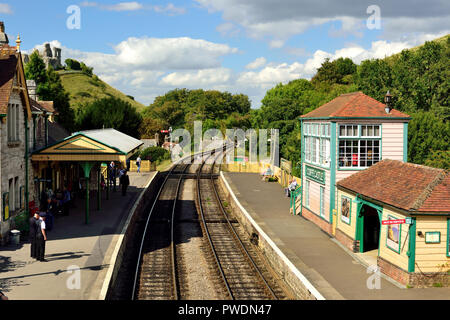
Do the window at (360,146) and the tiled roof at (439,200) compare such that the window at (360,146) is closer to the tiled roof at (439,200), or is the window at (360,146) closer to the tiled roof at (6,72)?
the tiled roof at (439,200)

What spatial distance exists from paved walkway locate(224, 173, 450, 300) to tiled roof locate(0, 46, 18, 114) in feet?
37.6

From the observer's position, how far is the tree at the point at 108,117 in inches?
2263

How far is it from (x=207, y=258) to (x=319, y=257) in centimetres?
470

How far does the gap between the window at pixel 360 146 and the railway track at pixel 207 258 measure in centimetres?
577

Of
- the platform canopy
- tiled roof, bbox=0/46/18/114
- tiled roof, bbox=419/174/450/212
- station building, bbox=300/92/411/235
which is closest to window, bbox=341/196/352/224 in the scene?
station building, bbox=300/92/411/235

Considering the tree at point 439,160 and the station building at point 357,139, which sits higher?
the station building at point 357,139

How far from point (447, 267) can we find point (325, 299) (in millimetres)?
4347

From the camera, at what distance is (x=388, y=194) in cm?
1611

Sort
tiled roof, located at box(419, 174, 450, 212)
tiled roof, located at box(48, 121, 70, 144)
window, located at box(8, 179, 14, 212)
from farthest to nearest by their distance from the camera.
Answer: tiled roof, located at box(48, 121, 70, 144)
window, located at box(8, 179, 14, 212)
tiled roof, located at box(419, 174, 450, 212)

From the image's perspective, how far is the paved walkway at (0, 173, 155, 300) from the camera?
12.7m

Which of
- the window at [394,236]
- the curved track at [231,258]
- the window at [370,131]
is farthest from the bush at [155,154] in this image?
the window at [394,236]

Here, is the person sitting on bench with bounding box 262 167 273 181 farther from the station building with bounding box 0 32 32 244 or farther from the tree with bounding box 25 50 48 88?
the tree with bounding box 25 50 48 88

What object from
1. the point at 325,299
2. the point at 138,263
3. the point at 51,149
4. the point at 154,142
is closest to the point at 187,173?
the point at 154,142
